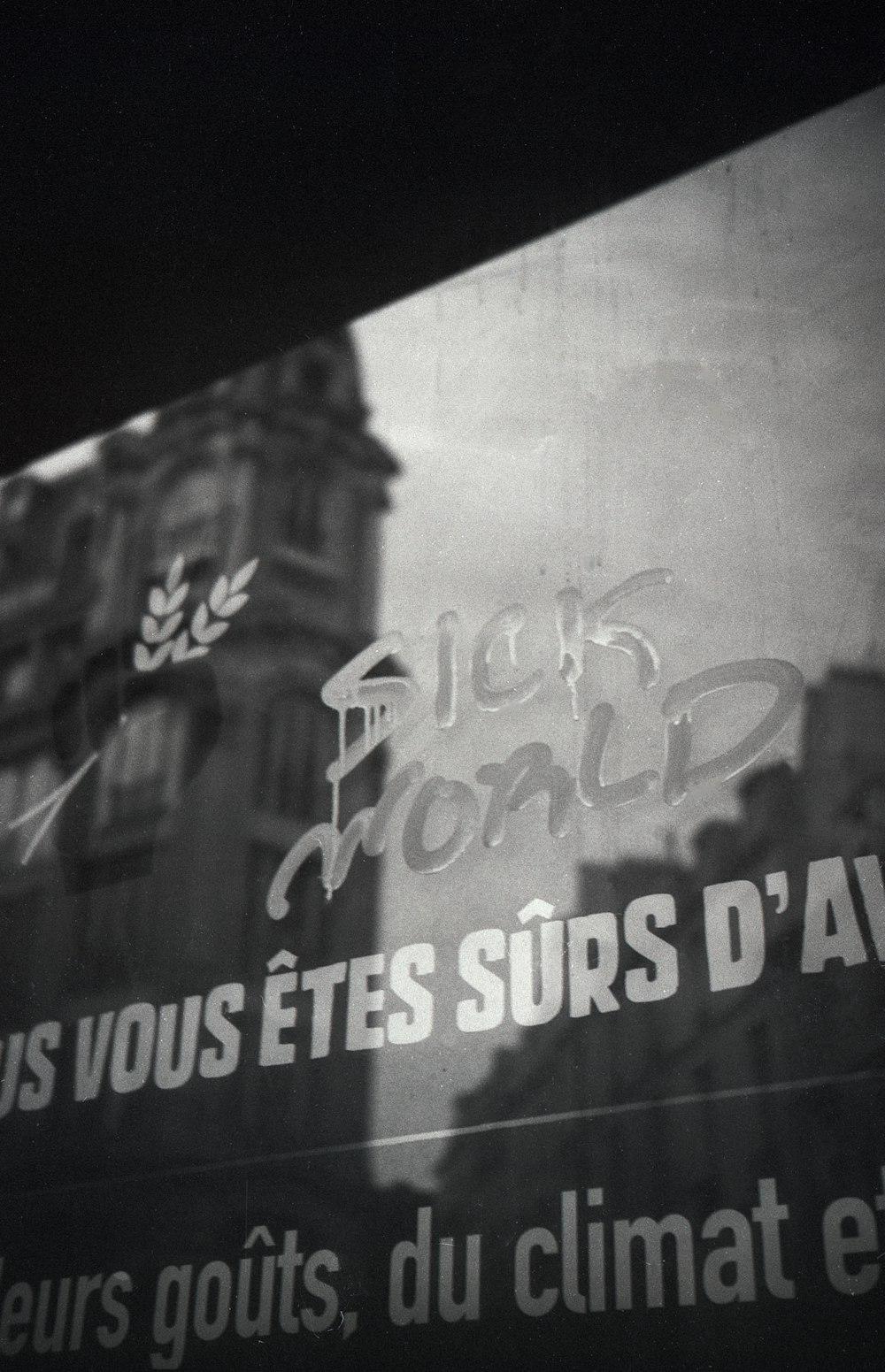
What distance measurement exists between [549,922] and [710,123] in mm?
1696

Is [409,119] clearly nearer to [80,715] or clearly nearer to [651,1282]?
[80,715]

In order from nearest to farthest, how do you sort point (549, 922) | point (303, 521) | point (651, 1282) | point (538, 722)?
1. point (651, 1282)
2. point (549, 922)
3. point (538, 722)
4. point (303, 521)

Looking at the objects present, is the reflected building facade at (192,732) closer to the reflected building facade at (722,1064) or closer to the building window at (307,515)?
the building window at (307,515)

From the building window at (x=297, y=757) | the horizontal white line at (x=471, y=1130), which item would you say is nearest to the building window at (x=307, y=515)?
the building window at (x=297, y=757)

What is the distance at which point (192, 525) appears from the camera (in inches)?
127

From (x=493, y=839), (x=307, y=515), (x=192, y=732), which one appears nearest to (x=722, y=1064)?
(x=493, y=839)

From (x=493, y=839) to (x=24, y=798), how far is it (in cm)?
122

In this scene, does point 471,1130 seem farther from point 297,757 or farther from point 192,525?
point 192,525

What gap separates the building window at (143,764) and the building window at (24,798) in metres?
0.16

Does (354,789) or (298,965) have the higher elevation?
(354,789)

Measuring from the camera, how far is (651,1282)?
2049 mm

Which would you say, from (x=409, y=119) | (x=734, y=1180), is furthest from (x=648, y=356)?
(x=734, y=1180)

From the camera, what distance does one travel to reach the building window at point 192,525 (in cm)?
317

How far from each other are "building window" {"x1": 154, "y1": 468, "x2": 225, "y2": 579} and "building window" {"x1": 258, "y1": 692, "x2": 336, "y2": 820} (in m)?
0.49
